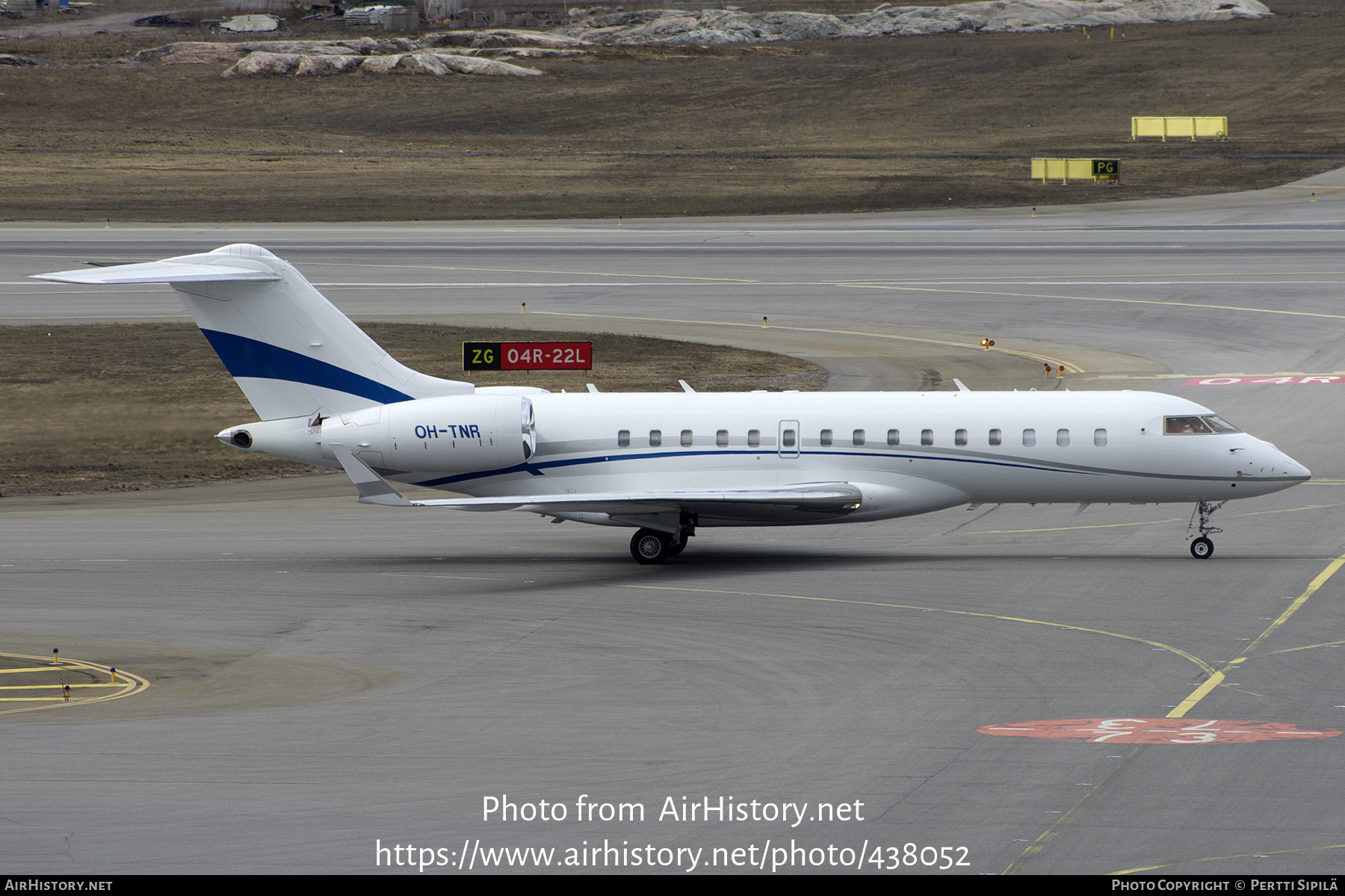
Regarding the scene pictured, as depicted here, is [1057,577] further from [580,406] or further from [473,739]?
[473,739]

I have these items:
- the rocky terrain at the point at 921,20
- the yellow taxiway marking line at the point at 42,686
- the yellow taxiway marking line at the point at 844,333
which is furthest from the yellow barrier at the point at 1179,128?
the yellow taxiway marking line at the point at 42,686

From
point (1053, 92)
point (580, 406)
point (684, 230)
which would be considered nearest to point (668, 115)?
point (1053, 92)

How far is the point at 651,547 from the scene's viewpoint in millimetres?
33125

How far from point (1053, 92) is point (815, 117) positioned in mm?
19470

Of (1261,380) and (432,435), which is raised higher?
(432,435)

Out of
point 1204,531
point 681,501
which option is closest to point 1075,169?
point 1204,531

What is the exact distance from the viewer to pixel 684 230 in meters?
86.5

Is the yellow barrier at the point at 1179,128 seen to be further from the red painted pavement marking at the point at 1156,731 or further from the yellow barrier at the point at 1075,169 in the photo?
the red painted pavement marking at the point at 1156,731

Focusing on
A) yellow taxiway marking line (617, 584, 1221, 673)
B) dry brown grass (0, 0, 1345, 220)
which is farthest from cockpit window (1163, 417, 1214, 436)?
dry brown grass (0, 0, 1345, 220)

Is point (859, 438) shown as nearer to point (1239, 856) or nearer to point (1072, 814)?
point (1072, 814)

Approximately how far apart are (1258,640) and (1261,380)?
89.4 feet

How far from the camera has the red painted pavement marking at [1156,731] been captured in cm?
2077

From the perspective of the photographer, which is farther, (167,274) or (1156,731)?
(167,274)

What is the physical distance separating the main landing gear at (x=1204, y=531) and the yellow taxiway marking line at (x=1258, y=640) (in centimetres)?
222
